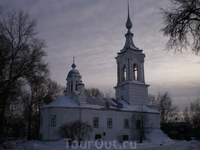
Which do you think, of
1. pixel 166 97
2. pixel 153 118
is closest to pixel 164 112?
pixel 166 97

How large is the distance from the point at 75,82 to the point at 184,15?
26.0 m

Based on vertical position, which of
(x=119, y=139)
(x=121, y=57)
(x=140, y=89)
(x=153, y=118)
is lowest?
(x=119, y=139)

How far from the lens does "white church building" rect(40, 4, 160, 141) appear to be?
2645 cm

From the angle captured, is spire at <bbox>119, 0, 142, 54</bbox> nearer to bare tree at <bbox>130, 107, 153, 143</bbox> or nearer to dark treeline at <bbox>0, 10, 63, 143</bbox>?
bare tree at <bbox>130, 107, 153, 143</bbox>

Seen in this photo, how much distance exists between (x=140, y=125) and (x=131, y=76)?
10022 mm

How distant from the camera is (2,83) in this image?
10.3m

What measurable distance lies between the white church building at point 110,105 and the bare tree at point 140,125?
1.05 meters

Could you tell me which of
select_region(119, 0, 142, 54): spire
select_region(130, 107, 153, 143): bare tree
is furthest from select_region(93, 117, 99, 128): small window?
select_region(119, 0, 142, 54): spire

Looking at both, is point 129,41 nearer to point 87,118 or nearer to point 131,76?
point 131,76

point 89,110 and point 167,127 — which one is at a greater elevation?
point 89,110

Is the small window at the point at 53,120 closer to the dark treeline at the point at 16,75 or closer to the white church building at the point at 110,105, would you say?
the white church building at the point at 110,105

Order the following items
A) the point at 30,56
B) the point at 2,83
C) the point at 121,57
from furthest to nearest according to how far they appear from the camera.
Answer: the point at 121,57, the point at 30,56, the point at 2,83

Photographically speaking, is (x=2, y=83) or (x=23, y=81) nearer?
(x=2, y=83)

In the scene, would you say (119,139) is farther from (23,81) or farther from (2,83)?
(2,83)
